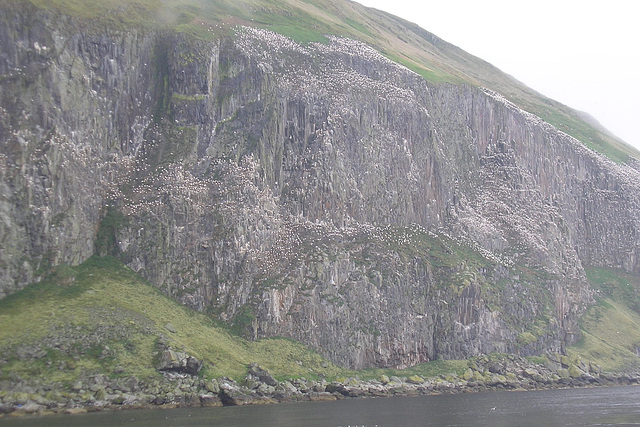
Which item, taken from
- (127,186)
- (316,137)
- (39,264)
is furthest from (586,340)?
(39,264)

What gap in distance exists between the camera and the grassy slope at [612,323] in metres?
141

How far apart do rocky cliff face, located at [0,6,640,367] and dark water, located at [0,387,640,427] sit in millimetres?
21996

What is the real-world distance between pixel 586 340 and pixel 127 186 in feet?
314

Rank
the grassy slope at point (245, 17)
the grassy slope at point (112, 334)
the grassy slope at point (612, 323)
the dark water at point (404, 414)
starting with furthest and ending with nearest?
the grassy slope at point (612, 323) → the grassy slope at point (245, 17) → the grassy slope at point (112, 334) → the dark water at point (404, 414)

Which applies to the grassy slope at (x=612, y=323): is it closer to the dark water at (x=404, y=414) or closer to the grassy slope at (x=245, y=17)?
the dark water at (x=404, y=414)

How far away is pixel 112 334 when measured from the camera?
3622 inches

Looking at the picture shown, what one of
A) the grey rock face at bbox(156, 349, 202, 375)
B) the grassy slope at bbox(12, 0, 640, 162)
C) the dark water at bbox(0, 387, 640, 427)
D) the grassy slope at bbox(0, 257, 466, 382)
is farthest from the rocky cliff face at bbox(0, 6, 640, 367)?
the dark water at bbox(0, 387, 640, 427)

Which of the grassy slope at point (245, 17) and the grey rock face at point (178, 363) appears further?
the grassy slope at point (245, 17)

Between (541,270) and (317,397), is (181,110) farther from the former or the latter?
(541,270)

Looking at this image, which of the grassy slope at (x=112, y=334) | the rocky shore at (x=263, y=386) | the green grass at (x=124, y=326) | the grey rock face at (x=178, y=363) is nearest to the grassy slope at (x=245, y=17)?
the grassy slope at (x=112, y=334)

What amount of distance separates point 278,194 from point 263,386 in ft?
130

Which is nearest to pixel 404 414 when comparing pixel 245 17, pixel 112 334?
pixel 112 334

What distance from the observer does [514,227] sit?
497 feet

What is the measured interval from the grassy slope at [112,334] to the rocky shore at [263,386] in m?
1.95
